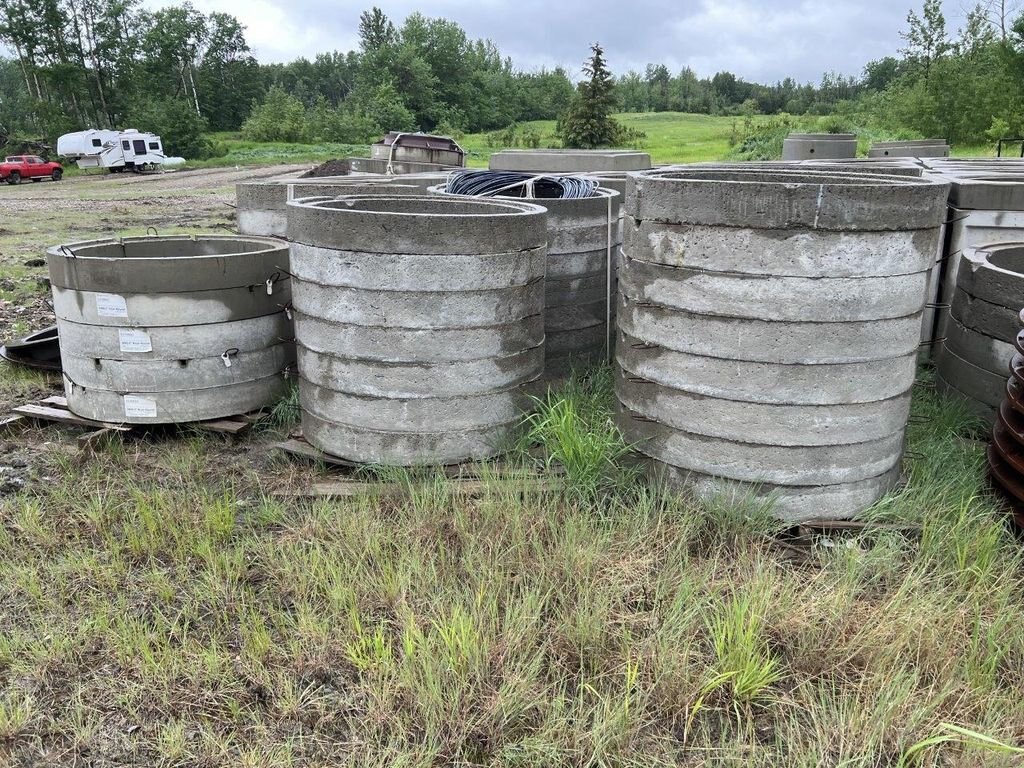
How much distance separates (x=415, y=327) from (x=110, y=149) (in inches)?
1561

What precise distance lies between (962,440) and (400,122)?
68443mm

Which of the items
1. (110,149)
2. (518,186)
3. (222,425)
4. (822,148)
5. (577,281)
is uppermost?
(110,149)

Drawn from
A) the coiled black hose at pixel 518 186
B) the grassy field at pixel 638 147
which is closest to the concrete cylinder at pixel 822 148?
the coiled black hose at pixel 518 186

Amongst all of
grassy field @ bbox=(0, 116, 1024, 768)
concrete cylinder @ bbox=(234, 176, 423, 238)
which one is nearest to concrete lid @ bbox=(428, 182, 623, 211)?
concrete cylinder @ bbox=(234, 176, 423, 238)

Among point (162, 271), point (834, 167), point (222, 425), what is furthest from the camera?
point (834, 167)

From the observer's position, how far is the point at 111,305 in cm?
495

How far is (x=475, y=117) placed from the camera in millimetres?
84938

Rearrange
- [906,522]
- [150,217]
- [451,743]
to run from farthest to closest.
→ [150,217] < [906,522] < [451,743]

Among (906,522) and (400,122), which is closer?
(906,522)

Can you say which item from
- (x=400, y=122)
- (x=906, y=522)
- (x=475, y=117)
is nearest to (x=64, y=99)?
(x=400, y=122)

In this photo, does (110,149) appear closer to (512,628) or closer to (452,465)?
(452,465)

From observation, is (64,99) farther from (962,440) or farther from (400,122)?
(962,440)

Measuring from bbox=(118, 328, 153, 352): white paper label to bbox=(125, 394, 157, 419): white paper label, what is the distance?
1.06ft

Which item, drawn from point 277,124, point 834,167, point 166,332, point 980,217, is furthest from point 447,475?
point 277,124
